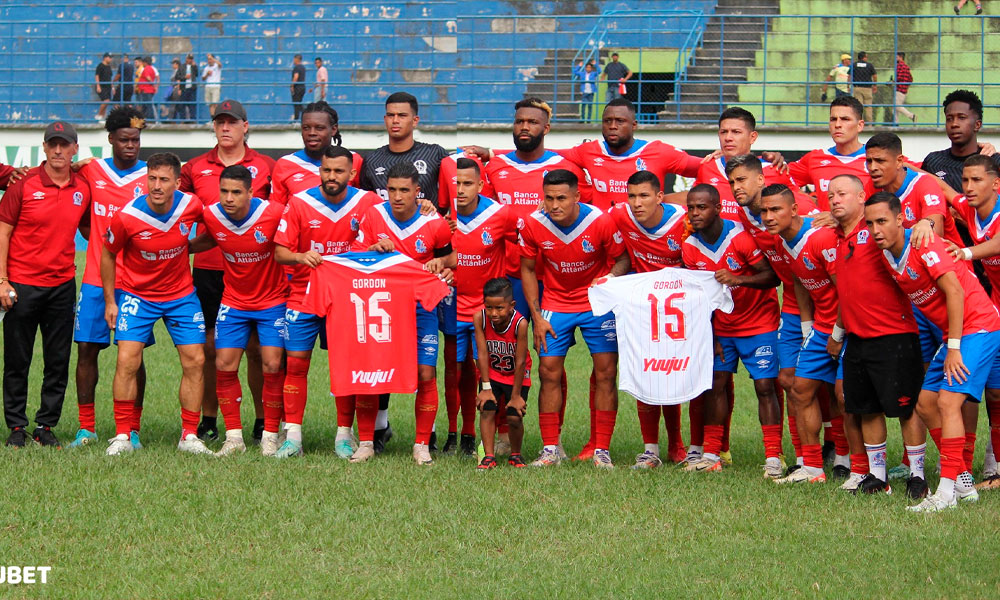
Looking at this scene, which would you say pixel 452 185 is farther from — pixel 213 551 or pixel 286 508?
pixel 213 551

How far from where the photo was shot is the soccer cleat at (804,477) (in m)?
8.36

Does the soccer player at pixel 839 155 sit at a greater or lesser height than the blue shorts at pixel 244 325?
greater

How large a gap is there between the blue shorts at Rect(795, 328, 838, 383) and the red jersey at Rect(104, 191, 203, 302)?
4687 millimetres

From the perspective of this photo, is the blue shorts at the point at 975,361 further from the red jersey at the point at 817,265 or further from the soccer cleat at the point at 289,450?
the soccer cleat at the point at 289,450

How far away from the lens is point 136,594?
587 centimetres

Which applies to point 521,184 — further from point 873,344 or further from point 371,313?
point 873,344

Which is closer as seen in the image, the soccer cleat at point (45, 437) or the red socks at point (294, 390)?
the red socks at point (294, 390)

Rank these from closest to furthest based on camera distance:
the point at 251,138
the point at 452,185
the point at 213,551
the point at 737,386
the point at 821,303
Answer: the point at 213,551 < the point at 821,303 < the point at 452,185 < the point at 737,386 < the point at 251,138

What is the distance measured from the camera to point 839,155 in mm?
9172

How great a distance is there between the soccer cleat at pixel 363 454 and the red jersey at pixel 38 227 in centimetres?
284


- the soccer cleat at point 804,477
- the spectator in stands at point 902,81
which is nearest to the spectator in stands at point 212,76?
the spectator in stands at point 902,81

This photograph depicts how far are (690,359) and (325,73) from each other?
57.6 feet

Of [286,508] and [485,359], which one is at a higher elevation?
[485,359]

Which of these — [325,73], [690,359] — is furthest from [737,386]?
[325,73]
